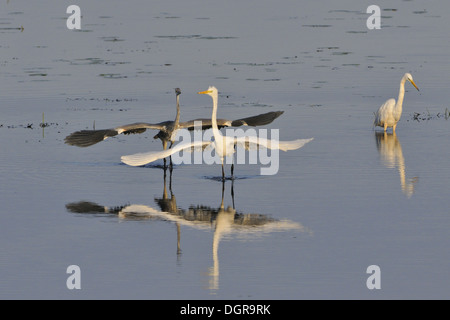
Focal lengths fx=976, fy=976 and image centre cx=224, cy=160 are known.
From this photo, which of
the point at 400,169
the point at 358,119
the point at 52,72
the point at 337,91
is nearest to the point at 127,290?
the point at 400,169

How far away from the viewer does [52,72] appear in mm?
26422

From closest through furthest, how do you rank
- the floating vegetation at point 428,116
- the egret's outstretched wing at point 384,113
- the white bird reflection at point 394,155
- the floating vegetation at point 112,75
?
the white bird reflection at point 394,155 → the egret's outstretched wing at point 384,113 → the floating vegetation at point 428,116 → the floating vegetation at point 112,75

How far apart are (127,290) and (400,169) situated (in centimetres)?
701

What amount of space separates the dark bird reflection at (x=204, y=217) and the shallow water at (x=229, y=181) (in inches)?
1.5

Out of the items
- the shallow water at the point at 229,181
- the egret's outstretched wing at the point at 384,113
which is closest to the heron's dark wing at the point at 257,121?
the shallow water at the point at 229,181

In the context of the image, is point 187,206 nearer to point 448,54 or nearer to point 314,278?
point 314,278

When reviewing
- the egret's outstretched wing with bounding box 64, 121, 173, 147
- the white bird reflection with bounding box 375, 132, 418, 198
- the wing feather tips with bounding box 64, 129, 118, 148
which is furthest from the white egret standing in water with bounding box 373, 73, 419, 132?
the wing feather tips with bounding box 64, 129, 118, 148

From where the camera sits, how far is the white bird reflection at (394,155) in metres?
14.5

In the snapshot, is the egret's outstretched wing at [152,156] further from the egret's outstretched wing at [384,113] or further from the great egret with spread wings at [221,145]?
the egret's outstretched wing at [384,113]

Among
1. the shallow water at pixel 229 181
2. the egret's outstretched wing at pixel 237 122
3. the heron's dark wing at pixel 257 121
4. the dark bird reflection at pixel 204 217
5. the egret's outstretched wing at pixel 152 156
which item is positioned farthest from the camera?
the heron's dark wing at pixel 257 121

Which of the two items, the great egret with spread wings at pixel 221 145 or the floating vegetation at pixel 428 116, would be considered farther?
the floating vegetation at pixel 428 116

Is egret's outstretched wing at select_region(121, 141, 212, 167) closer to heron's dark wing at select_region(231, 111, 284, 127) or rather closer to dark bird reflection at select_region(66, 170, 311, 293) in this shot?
dark bird reflection at select_region(66, 170, 311, 293)

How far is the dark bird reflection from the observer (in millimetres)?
12172

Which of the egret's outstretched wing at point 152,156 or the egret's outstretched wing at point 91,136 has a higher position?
the egret's outstretched wing at point 91,136
